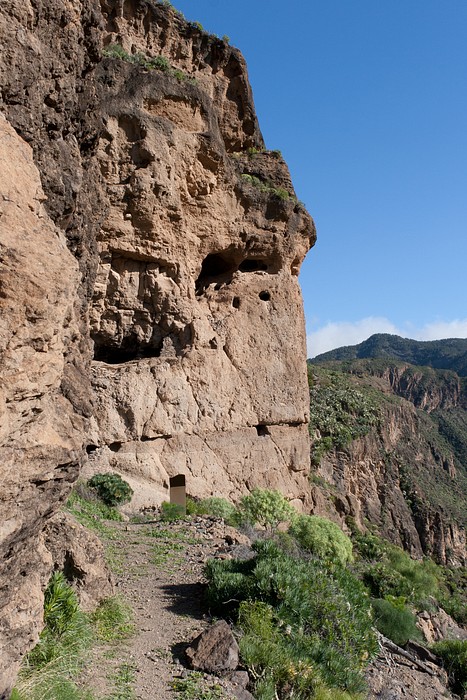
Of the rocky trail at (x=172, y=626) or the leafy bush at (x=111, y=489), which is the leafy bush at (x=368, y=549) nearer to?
the leafy bush at (x=111, y=489)

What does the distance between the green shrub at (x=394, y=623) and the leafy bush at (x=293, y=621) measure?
77.1 inches

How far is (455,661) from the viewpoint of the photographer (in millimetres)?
Answer: 9930

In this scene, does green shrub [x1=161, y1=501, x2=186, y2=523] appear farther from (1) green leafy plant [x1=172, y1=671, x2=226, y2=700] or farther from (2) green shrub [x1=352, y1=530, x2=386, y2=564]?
(2) green shrub [x1=352, y1=530, x2=386, y2=564]

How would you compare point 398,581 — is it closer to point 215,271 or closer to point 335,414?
point 215,271

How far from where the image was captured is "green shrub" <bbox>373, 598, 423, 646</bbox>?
376 inches

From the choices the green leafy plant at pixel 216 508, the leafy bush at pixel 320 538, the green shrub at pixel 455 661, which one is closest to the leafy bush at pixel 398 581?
the leafy bush at pixel 320 538

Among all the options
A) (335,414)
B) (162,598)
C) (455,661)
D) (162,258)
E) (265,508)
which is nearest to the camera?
(162,598)

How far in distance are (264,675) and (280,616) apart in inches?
40.6

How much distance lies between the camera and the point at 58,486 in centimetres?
431

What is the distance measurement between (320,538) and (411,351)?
162205mm

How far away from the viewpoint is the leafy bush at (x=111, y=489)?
12.5 meters

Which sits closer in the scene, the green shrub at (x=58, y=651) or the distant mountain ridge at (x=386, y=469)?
the green shrub at (x=58, y=651)

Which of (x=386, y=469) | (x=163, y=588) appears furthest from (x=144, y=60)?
(x=386, y=469)

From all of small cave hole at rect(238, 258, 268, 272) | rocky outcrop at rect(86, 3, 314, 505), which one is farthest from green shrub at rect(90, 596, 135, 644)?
small cave hole at rect(238, 258, 268, 272)
